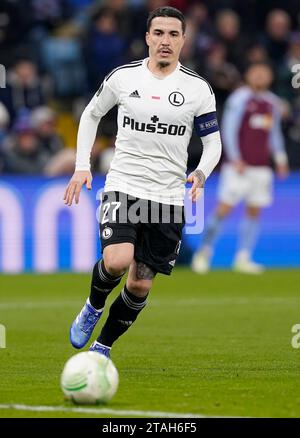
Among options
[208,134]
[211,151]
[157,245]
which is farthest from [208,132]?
[157,245]

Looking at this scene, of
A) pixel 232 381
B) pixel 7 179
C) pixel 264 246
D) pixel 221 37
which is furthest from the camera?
pixel 221 37

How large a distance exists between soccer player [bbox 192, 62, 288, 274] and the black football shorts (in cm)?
903

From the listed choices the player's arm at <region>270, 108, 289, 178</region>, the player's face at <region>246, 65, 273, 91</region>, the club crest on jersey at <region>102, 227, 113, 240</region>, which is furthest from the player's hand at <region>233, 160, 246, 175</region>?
the club crest on jersey at <region>102, 227, 113, 240</region>

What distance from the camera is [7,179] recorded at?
17422 millimetres

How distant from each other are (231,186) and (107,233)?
981 cm

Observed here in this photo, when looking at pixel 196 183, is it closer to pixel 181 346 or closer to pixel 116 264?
pixel 116 264

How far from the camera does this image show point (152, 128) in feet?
27.9

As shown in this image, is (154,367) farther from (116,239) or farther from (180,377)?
(116,239)

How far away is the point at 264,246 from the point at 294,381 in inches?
433

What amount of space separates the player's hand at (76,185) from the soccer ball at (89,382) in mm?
1443

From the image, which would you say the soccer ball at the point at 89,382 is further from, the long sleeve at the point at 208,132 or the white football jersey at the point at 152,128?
the long sleeve at the point at 208,132

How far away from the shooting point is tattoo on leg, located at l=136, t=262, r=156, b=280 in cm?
848

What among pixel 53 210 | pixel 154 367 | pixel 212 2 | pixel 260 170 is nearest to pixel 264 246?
pixel 260 170

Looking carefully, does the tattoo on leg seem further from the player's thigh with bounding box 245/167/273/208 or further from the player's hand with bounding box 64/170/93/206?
the player's thigh with bounding box 245/167/273/208
